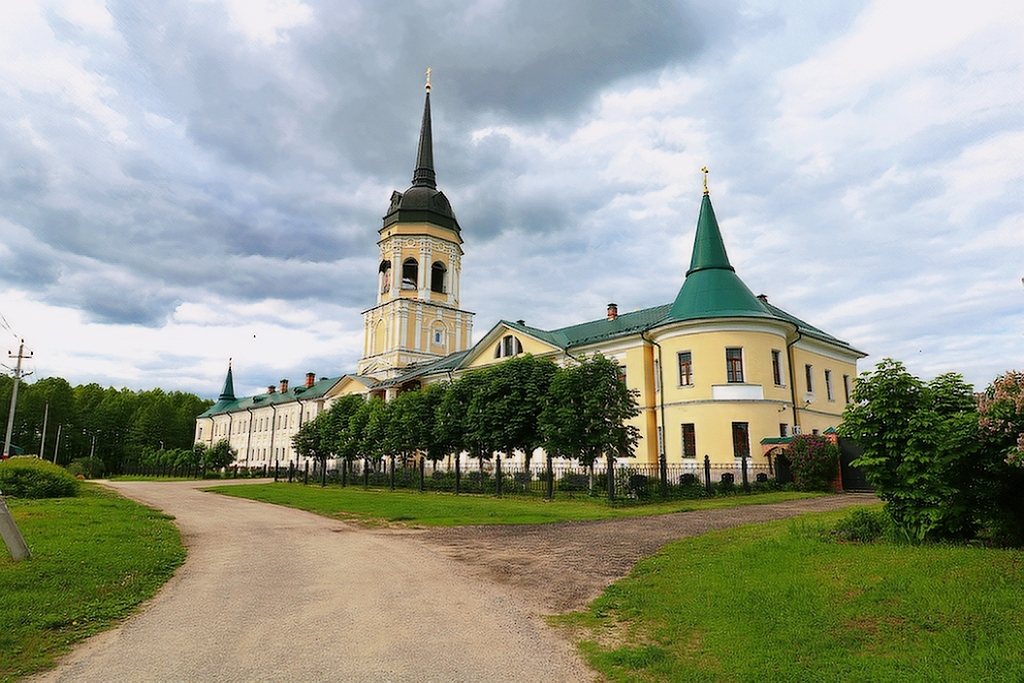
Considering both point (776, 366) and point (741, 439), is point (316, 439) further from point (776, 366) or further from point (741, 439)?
point (776, 366)

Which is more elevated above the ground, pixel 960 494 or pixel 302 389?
pixel 302 389

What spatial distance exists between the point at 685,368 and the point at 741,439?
180 inches

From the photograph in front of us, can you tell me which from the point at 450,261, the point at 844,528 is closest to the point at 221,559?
the point at 844,528

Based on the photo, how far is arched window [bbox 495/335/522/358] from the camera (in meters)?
42.4

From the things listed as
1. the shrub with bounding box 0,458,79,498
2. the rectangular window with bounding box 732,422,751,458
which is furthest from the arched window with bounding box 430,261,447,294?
the shrub with bounding box 0,458,79,498

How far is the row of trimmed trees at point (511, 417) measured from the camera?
23453 mm

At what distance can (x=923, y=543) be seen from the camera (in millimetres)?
8594

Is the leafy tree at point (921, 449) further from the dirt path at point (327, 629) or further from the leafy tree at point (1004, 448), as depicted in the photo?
the dirt path at point (327, 629)

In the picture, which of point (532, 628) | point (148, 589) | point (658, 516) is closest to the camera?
point (532, 628)

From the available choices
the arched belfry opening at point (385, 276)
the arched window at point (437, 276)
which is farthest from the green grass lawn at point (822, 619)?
the arched belfry opening at point (385, 276)

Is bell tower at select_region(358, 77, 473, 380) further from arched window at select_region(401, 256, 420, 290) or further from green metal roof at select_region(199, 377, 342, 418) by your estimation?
green metal roof at select_region(199, 377, 342, 418)

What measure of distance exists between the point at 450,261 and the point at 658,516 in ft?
154

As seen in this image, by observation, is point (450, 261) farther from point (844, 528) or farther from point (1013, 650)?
point (1013, 650)

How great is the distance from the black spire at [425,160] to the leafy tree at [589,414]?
142 ft
